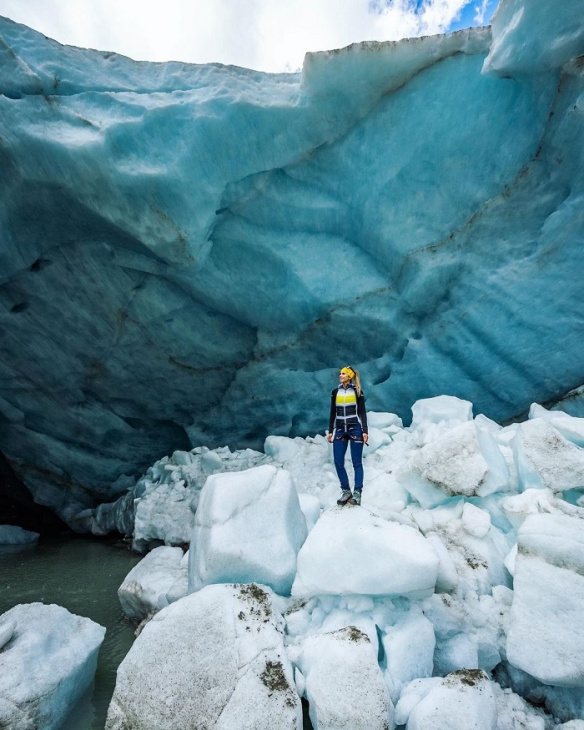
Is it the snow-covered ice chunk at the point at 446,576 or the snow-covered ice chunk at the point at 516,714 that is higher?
the snow-covered ice chunk at the point at 446,576

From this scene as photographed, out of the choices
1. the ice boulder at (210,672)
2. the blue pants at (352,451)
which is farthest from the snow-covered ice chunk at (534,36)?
the ice boulder at (210,672)

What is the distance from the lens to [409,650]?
2.27 meters

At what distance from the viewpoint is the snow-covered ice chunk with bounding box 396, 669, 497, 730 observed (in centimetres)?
180

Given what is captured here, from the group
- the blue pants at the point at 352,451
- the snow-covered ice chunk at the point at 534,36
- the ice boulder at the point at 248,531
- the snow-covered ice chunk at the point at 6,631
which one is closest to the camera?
the snow-covered ice chunk at the point at 6,631

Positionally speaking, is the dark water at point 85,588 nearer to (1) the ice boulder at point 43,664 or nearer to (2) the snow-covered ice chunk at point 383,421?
(1) the ice boulder at point 43,664

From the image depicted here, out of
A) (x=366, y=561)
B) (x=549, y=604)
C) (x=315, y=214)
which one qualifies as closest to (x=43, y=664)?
(x=366, y=561)

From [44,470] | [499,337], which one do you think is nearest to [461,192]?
[499,337]

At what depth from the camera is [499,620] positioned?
2.51 m

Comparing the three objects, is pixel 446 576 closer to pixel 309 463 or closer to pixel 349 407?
pixel 349 407

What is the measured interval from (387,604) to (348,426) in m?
1.48

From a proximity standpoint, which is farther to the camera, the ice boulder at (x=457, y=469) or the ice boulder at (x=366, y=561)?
the ice boulder at (x=457, y=469)

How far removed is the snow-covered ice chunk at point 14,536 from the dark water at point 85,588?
1.05 feet

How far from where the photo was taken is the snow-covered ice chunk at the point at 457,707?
1.80m

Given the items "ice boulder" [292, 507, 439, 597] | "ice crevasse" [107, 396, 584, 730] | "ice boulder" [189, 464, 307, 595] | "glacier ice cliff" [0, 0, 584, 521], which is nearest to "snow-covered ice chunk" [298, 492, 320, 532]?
"ice crevasse" [107, 396, 584, 730]
